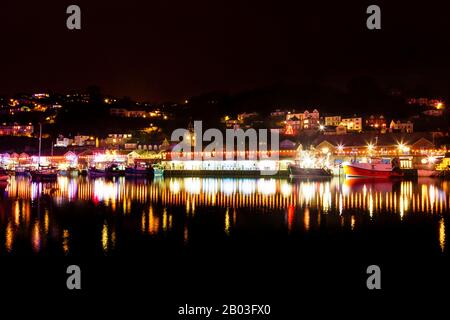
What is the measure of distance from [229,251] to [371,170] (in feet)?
105

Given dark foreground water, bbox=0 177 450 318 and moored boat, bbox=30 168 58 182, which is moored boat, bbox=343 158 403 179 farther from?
moored boat, bbox=30 168 58 182

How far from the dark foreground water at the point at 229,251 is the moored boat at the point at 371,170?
71.9ft

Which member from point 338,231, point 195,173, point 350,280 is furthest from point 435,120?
point 350,280

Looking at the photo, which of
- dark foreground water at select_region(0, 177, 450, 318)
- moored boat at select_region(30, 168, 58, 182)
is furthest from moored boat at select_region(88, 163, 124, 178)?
dark foreground water at select_region(0, 177, 450, 318)

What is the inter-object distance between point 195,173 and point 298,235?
34796 mm

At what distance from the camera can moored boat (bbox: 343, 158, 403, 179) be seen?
39906 mm

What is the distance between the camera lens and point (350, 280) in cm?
887

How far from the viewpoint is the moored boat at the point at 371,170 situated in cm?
3991

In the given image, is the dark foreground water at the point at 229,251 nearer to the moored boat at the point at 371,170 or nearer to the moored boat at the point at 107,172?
the moored boat at the point at 371,170

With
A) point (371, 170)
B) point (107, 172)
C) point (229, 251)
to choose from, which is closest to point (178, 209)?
point (229, 251)

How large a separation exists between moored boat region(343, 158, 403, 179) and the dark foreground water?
2190 centimetres

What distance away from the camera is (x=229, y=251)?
10.8 meters

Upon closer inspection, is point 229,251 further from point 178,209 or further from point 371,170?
point 371,170

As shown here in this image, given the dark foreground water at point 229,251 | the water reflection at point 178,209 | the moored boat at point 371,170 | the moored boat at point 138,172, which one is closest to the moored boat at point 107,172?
the moored boat at point 138,172
